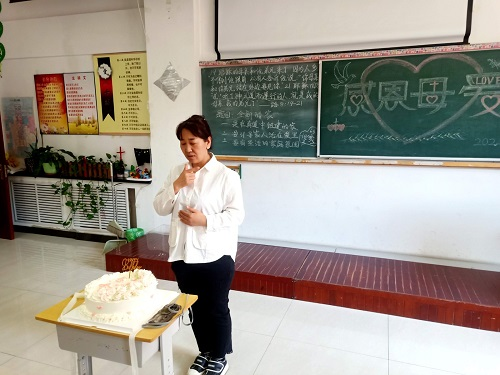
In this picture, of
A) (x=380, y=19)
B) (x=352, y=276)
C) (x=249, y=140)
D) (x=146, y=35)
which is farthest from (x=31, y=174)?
(x=380, y=19)

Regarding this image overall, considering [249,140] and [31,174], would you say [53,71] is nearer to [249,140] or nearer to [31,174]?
[31,174]

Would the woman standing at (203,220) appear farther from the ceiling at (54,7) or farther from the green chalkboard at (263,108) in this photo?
the ceiling at (54,7)

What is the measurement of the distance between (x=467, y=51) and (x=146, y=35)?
10.3ft

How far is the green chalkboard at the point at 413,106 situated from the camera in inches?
116

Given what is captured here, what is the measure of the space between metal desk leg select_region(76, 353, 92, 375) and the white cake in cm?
28

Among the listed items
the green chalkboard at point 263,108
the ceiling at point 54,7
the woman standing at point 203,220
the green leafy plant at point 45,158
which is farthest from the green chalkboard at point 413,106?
the green leafy plant at point 45,158

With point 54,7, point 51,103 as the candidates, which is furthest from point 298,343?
point 54,7

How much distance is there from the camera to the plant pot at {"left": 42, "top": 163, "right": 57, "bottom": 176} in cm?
457

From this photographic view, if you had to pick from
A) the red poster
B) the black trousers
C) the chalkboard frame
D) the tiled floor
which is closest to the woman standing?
the black trousers

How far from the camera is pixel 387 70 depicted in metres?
3.16

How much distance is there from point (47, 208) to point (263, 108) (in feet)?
10.4

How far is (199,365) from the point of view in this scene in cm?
210

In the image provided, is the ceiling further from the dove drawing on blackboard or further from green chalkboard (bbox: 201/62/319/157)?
the dove drawing on blackboard

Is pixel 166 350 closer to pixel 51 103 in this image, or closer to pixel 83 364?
pixel 83 364
